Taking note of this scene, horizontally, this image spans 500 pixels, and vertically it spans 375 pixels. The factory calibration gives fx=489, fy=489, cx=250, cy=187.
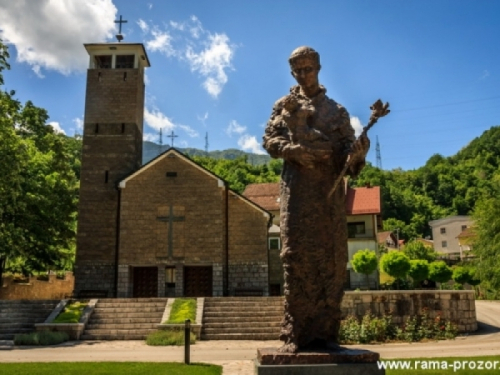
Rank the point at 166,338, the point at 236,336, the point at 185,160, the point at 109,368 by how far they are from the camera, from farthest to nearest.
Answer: the point at 185,160
the point at 236,336
the point at 166,338
the point at 109,368

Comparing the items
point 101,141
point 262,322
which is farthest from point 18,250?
point 262,322

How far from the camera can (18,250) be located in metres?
22.5

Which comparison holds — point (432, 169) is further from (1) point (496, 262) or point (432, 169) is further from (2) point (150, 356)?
(2) point (150, 356)

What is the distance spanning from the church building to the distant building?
52.0 metres

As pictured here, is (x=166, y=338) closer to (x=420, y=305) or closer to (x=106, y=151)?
(x=420, y=305)

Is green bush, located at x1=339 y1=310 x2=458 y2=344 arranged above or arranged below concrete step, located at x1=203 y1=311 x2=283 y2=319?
below

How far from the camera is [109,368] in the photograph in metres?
9.64

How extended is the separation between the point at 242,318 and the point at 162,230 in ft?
35.1

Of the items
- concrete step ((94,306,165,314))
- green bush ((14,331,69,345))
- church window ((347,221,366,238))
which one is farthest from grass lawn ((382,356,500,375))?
church window ((347,221,366,238))

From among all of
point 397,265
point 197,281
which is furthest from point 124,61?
point 397,265

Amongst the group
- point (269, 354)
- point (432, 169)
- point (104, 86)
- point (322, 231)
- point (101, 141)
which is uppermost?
point (432, 169)

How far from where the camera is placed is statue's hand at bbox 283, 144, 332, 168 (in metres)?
5.77

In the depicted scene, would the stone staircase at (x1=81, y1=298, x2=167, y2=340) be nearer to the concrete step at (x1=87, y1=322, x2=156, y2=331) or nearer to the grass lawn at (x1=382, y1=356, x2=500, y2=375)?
the concrete step at (x1=87, y1=322, x2=156, y2=331)

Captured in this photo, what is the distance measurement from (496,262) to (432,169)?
221 ft
